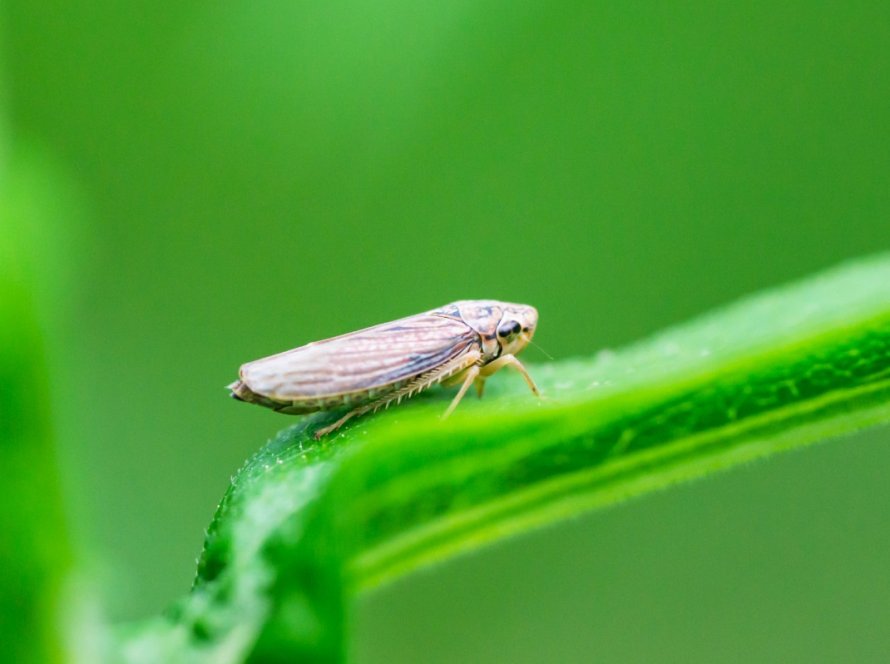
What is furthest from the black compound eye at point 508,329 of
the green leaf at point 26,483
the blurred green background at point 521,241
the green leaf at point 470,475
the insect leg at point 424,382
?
the green leaf at point 26,483

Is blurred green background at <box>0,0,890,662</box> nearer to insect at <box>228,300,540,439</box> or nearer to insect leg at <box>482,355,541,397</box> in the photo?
insect at <box>228,300,540,439</box>

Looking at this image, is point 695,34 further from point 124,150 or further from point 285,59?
point 124,150

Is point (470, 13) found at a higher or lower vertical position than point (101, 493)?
higher

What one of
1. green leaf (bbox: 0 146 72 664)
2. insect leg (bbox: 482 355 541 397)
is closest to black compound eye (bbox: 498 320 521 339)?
insect leg (bbox: 482 355 541 397)

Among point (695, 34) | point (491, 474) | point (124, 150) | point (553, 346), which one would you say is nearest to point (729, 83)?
point (695, 34)

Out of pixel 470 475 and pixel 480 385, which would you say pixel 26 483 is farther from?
pixel 480 385

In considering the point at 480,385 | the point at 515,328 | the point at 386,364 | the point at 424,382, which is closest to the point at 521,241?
the point at 515,328

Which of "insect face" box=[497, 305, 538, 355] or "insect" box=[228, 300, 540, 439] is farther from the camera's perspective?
"insect face" box=[497, 305, 538, 355]
